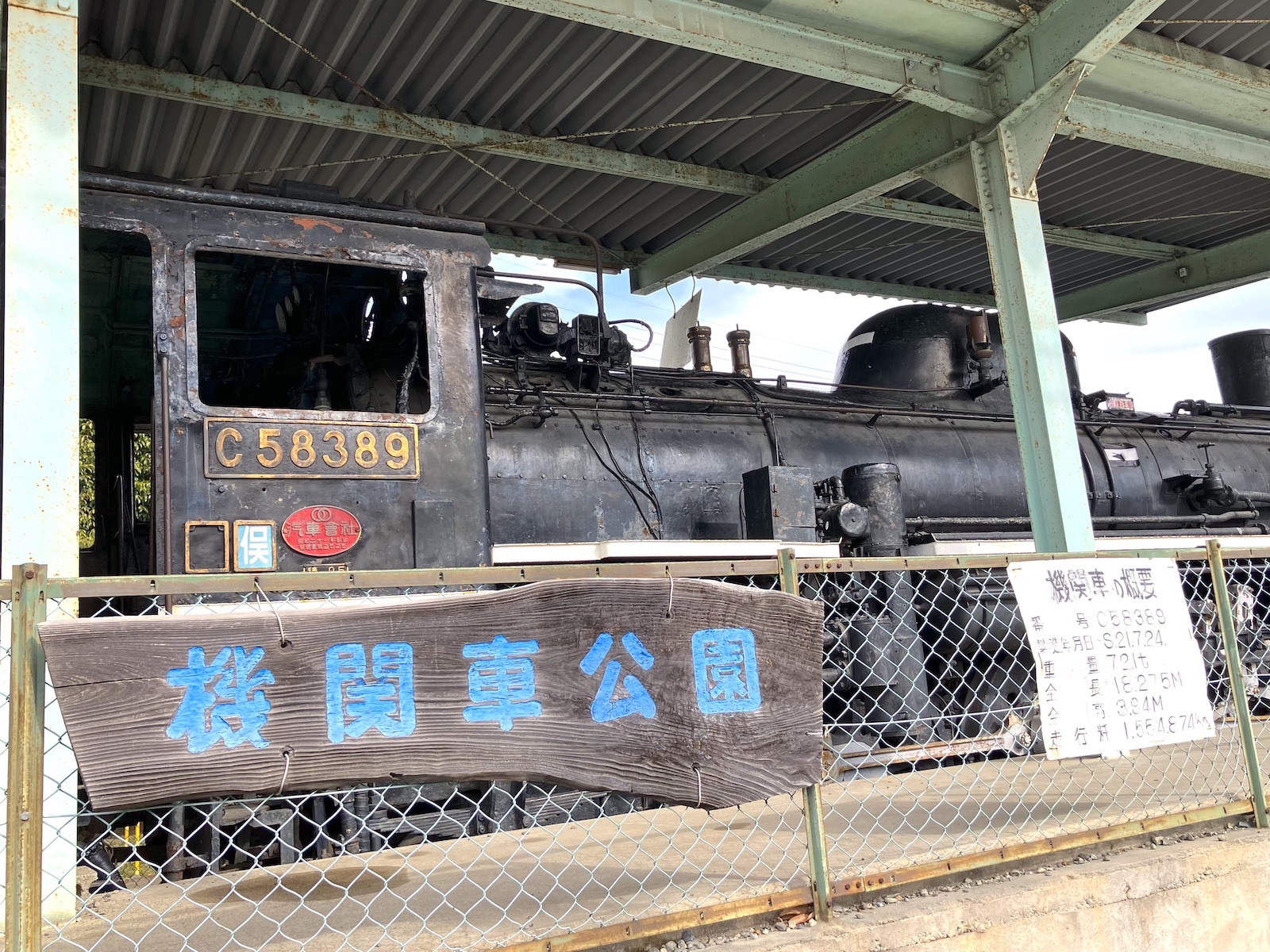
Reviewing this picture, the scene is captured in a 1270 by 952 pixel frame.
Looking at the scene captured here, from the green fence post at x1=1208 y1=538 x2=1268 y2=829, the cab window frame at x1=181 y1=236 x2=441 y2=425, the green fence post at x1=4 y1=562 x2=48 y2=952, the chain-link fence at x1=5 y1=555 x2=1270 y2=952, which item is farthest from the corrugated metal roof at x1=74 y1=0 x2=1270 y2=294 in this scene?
the green fence post at x1=4 y1=562 x2=48 y2=952

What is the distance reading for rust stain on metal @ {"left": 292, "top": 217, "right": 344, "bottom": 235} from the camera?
3660 millimetres

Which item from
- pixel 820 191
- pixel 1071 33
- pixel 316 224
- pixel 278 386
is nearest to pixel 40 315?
pixel 316 224

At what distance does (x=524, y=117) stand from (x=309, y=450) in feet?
10.8

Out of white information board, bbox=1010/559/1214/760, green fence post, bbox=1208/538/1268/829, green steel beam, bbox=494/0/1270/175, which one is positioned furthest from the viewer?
green steel beam, bbox=494/0/1270/175

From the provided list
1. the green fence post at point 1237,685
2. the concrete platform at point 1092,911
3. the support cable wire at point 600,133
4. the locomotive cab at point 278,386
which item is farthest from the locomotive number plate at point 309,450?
the green fence post at point 1237,685

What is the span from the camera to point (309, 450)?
3.48 meters

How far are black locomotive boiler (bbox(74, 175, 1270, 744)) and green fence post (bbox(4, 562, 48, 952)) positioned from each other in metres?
0.88

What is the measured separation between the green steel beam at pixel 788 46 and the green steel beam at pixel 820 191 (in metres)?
0.29

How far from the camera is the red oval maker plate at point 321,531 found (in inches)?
134

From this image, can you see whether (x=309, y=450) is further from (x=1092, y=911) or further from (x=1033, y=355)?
(x=1033, y=355)

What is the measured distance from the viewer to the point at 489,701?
6.95 ft

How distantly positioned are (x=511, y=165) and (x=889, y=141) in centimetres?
237

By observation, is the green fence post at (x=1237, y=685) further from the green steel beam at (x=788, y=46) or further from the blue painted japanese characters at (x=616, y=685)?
the green steel beam at (x=788, y=46)

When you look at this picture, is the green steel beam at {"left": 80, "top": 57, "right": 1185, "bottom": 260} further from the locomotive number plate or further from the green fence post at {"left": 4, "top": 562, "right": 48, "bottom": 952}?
the green fence post at {"left": 4, "top": 562, "right": 48, "bottom": 952}
